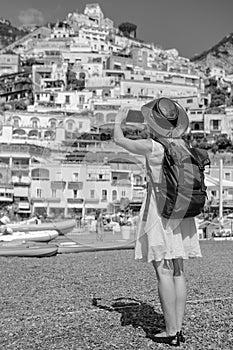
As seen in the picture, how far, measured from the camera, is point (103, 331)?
4.77 metres

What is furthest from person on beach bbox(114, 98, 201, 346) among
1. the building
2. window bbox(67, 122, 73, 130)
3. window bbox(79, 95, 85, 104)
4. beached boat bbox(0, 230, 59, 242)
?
the building

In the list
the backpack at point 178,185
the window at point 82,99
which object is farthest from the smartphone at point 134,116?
the window at point 82,99

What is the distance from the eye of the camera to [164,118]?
4.57 m

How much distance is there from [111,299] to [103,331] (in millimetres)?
1766

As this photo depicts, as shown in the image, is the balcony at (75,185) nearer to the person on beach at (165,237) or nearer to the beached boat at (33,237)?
the person on beach at (165,237)

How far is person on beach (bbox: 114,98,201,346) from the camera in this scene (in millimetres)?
4398

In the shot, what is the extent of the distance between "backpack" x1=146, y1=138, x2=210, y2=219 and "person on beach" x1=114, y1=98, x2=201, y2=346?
0.05 m

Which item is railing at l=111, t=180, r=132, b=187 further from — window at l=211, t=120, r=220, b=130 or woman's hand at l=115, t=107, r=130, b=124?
window at l=211, t=120, r=220, b=130

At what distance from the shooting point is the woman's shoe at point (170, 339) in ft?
14.3

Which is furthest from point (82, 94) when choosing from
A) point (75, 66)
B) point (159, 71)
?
point (159, 71)

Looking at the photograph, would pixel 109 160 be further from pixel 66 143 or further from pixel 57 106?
pixel 57 106

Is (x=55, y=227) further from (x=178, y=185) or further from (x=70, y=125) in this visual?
(x=178, y=185)

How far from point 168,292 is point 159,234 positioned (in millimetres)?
445

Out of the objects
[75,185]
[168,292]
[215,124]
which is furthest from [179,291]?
[215,124]
